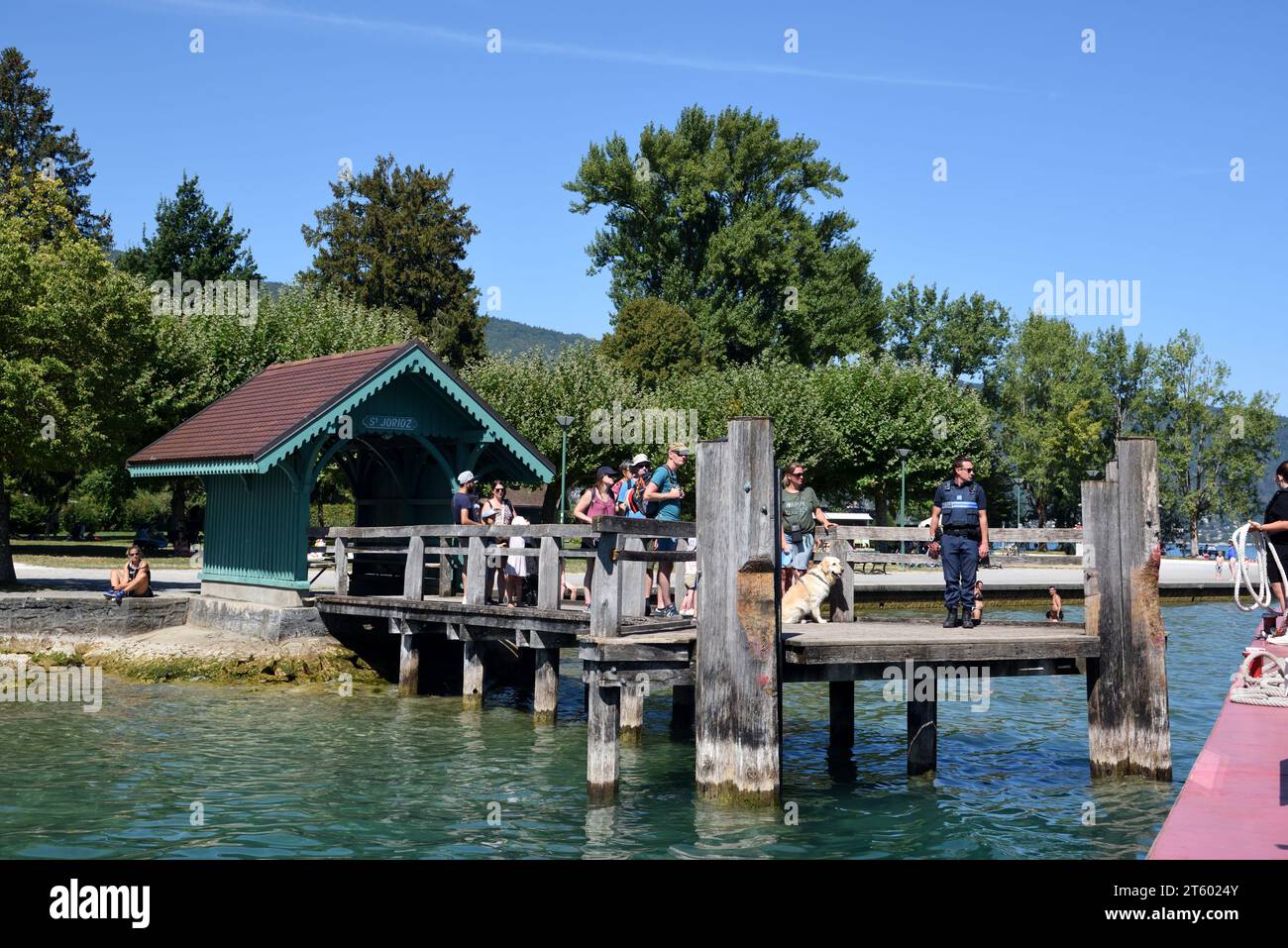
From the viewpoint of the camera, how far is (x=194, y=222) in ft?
188

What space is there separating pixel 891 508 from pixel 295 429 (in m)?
51.0

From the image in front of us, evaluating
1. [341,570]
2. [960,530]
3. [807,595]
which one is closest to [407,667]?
[341,570]

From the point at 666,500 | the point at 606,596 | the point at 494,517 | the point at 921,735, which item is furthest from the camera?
the point at 494,517

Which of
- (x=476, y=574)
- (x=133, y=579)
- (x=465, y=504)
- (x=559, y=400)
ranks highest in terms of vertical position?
(x=559, y=400)

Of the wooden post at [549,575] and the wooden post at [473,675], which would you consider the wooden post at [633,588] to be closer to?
the wooden post at [549,575]

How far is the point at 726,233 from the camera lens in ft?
212

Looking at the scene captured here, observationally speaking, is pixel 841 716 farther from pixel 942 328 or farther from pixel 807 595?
pixel 942 328

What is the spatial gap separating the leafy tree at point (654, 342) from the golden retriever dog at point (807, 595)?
45809 millimetres

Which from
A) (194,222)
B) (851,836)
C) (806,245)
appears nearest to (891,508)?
(806,245)

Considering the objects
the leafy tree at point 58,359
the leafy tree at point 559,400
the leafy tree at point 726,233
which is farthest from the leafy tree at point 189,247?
the leafy tree at point 58,359

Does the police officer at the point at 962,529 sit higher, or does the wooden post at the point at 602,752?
the police officer at the point at 962,529

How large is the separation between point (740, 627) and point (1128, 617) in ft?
14.4

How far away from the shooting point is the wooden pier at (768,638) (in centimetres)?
1215
